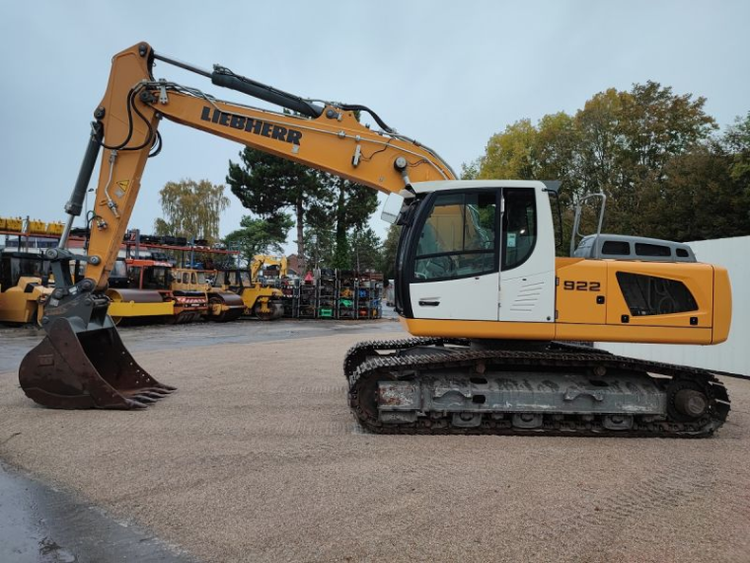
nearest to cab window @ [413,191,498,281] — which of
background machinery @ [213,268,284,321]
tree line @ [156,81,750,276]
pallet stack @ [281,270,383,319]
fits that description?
tree line @ [156,81,750,276]

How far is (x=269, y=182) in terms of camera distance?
34.0m

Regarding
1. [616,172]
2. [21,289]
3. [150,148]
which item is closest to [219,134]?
[150,148]

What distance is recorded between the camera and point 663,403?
549 centimetres

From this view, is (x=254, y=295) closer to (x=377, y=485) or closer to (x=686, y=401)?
(x=686, y=401)

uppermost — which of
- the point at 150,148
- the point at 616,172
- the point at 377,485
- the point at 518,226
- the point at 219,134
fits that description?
the point at 616,172

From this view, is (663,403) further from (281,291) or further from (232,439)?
(281,291)

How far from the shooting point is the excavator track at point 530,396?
211 inches

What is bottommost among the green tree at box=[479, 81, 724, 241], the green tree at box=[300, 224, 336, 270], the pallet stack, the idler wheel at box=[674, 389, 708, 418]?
the idler wheel at box=[674, 389, 708, 418]

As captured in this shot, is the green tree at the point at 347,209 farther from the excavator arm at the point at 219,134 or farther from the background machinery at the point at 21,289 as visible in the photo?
the excavator arm at the point at 219,134

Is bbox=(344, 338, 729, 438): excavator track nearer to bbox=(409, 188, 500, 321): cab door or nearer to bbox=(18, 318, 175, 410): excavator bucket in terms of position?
bbox=(409, 188, 500, 321): cab door

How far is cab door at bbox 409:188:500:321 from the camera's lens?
17.6ft

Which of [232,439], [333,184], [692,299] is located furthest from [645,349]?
[333,184]

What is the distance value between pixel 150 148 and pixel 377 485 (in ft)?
17.5

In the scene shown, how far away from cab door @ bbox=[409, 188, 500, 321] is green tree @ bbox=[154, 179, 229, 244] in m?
53.1
